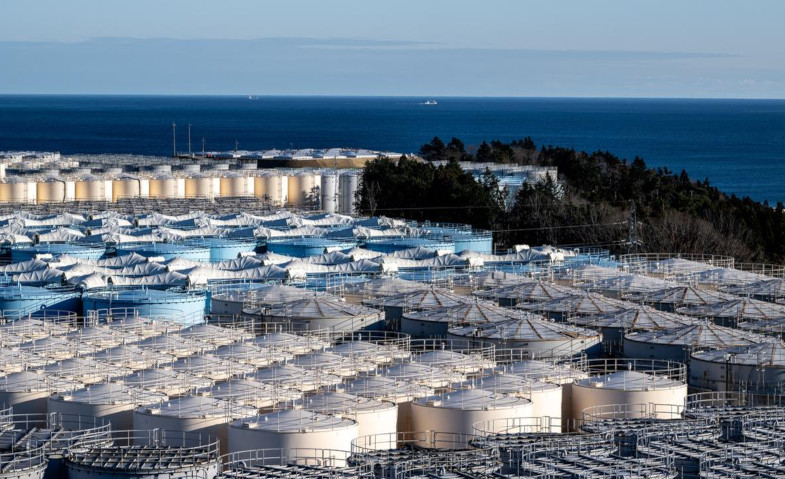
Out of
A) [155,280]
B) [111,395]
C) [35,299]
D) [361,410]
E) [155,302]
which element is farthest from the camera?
[155,280]

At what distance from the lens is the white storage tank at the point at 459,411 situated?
30328mm

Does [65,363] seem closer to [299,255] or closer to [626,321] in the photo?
[626,321]

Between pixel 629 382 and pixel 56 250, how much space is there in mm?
28848

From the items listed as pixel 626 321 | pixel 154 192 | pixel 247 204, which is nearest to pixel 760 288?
pixel 626 321

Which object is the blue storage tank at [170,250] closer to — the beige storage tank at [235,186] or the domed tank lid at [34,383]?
the domed tank lid at [34,383]

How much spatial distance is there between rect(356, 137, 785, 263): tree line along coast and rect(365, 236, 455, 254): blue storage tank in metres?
8.21

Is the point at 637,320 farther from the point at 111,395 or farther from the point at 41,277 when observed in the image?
the point at 41,277

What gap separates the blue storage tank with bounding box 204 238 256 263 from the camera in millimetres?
57125

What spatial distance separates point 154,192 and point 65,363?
48094 millimetres

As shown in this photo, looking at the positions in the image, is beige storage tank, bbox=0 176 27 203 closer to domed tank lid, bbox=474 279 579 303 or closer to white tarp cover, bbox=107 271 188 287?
white tarp cover, bbox=107 271 188 287

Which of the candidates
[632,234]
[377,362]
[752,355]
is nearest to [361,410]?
[377,362]

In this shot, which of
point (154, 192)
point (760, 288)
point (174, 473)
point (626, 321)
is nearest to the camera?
point (174, 473)

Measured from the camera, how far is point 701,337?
39.2 m

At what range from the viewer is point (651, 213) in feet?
248
